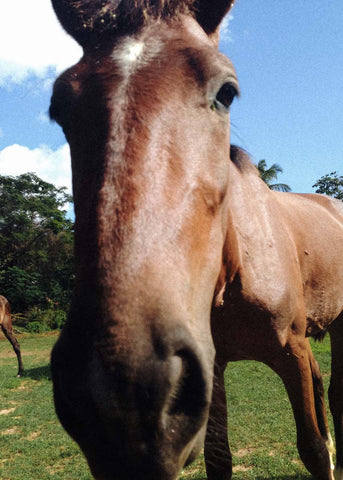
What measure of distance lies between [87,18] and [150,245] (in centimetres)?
131

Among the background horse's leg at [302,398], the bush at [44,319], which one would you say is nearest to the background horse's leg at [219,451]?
the background horse's leg at [302,398]

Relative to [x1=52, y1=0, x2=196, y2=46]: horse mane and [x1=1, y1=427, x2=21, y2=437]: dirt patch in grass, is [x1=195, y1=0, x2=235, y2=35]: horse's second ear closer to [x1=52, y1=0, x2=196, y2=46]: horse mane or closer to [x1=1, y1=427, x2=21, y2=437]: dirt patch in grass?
[x1=52, y1=0, x2=196, y2=46]: horse mane

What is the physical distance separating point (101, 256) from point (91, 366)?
1.04 ft

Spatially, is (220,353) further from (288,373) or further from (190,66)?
(190,66)

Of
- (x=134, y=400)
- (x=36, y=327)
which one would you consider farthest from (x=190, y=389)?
(x=36, y=327)

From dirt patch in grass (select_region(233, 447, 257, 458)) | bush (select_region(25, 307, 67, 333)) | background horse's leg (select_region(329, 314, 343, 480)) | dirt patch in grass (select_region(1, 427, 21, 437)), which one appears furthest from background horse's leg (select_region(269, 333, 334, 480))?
bush (select_region(25, 307, 67, 333))

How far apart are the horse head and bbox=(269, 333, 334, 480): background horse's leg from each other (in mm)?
1232

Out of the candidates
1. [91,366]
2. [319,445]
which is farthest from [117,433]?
[319,445]

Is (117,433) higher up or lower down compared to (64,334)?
lower down

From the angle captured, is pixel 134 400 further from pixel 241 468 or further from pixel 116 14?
pixel 241 468

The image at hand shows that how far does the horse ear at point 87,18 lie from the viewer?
163 cm

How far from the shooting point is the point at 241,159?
2.71m

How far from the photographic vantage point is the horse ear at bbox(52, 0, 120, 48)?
1628mm

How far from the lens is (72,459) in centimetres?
498
